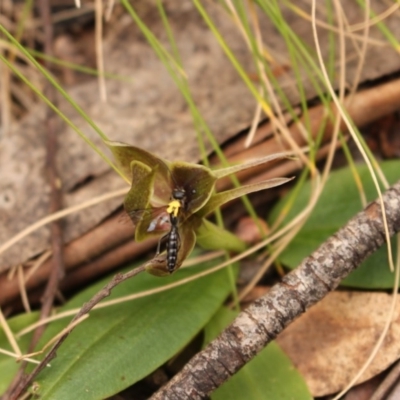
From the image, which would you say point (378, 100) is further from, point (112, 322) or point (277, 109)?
point (112, 322)

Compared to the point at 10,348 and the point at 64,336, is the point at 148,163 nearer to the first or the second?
the point at 64,336

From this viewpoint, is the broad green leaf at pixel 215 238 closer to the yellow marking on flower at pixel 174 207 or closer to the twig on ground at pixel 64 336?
the yellow marking on flower at pixel 174 207

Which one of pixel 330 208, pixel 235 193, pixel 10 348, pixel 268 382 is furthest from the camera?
pixel 330 208

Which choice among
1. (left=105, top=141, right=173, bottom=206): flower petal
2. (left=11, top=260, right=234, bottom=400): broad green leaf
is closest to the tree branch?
(left=11, top=260, right=234, bottom=400): broad green leaf

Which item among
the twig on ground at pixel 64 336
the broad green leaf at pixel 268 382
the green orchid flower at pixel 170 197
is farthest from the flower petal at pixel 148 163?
the broad green leaf at pixel 268 382

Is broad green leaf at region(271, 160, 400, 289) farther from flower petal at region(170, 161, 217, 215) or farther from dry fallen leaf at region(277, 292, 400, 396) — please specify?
flower petal at region(170, 161, 217, 215)

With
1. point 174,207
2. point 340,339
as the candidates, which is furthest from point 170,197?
point 340,339

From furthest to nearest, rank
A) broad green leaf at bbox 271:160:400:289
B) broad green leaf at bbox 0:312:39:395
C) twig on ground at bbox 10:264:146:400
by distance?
broad green leaf at bbox 271:160:400:289, broad green leaf at bbox 0:312:39:395, twig on ground at bbox 10:264:146:400
